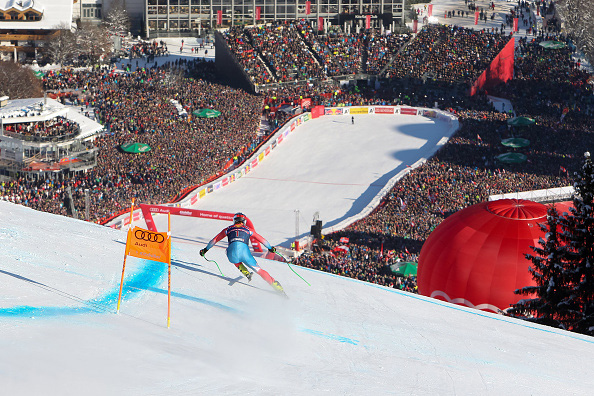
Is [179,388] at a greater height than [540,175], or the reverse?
[179,388]

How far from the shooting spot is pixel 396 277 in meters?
28.1

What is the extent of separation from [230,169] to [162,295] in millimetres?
32739

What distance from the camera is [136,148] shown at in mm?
43688

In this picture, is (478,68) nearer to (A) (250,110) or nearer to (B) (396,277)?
(A) (250,110)

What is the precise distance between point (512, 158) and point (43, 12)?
141ft

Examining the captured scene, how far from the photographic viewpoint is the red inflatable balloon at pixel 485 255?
2202 cm

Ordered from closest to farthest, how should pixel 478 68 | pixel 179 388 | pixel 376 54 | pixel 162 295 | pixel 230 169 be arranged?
pixel 179 388 < pixel 162 295 < pixel 230 169 < pixel 478 68 < pixel 376 54

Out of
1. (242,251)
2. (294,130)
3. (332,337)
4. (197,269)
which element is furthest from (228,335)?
(294,130)

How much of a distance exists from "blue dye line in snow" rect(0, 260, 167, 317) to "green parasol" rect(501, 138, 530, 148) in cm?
3409

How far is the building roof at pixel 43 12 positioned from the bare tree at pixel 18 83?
42.8 feet

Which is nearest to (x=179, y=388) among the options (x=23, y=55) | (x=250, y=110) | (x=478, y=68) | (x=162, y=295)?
(x=162, y=295)

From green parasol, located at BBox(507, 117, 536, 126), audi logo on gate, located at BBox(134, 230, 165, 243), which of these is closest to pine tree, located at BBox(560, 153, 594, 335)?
audi logo on gate, located at BBox(134, 230, 165, 243)

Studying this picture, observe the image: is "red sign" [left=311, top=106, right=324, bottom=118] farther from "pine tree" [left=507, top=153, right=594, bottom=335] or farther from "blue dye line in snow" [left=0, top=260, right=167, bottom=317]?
"blue dye line in snow" [left=0, top=260, right=167, bottom=317]

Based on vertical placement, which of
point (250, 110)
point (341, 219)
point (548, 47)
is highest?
point (548, 47)
